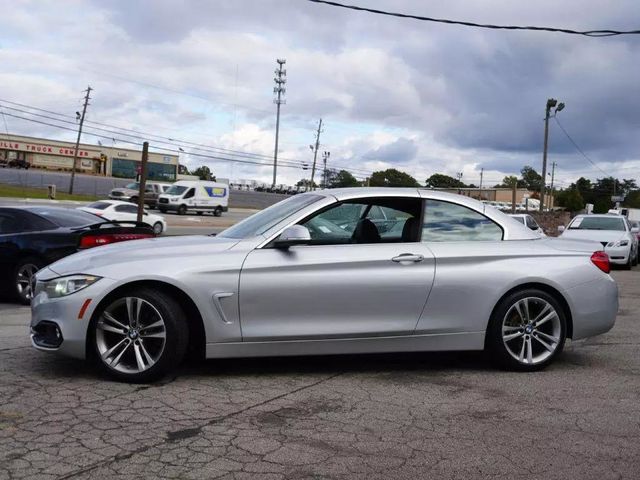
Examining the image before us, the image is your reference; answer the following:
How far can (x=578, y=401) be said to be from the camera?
4988 millimetres

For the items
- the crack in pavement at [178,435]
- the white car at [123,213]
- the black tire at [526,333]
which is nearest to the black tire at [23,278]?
the crack in pavement at [178,435]

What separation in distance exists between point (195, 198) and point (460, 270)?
45401 mm

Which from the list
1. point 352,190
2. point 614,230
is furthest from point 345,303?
point 614,230

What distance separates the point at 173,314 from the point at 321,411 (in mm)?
1295

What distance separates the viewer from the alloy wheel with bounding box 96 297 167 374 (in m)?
5.05

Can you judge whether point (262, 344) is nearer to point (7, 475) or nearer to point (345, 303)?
point (345, 303)

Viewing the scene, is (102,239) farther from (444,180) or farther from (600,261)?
(444,180)

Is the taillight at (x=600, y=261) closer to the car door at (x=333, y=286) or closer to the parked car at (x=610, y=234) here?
the car door at (x=333, y=286)

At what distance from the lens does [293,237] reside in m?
5.18

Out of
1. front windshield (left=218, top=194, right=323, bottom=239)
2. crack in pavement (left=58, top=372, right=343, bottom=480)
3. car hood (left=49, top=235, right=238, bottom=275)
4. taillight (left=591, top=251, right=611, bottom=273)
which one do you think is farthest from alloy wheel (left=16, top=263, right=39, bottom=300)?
taillight (left=591, top=251, right=611, bottom=273)

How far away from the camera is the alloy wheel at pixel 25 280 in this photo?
381 inches

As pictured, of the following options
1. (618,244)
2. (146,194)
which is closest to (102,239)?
(618,244)

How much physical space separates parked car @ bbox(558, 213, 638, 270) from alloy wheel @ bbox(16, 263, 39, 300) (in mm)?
13106

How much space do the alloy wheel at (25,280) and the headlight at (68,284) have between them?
4.93m
